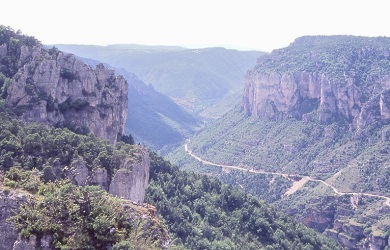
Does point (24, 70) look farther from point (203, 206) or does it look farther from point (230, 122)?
point (230, 122)

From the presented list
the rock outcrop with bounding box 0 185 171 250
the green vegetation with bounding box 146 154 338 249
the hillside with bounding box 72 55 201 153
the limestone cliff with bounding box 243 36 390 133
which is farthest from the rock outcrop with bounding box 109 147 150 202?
the hillside with bounding box 72 55 201 153

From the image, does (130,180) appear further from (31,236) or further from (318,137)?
(318,137)

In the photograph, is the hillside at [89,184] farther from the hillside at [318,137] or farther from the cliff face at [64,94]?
the hillside at [318,137]

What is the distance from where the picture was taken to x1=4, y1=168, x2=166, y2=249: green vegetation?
66.7ft

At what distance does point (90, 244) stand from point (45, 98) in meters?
27.3

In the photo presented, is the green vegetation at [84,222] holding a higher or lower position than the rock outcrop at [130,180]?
higher

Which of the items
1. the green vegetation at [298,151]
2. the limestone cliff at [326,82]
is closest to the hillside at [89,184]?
the green vegetation at [298,151]

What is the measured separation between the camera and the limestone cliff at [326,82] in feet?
372

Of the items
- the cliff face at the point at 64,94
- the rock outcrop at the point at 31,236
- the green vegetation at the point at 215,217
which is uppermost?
the cliff face at the point at 64,94

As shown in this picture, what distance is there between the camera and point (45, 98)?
4466 cm

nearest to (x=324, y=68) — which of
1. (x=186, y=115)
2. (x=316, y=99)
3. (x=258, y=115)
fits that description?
(x=316, y=99)

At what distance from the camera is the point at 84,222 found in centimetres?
2086

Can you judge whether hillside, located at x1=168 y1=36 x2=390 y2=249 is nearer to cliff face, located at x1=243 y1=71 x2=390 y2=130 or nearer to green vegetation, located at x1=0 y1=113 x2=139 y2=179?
cliff face, located at x1=243 y1=71 x2=390 y2=130

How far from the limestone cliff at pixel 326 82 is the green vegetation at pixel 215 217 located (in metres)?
59.4
